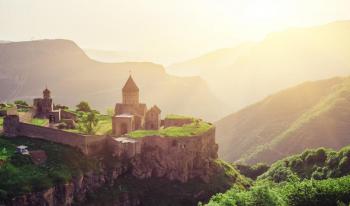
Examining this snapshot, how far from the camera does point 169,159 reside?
198 ft

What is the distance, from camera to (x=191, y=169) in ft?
208

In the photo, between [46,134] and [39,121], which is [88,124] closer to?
[39,121]

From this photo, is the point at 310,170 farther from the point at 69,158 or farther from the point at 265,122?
the point at 265,122

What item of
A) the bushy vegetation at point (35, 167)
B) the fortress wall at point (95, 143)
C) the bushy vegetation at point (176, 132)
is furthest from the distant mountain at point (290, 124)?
the bushy vegetation at point (35, 167)

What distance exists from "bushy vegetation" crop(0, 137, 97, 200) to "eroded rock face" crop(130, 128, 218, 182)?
7545mm

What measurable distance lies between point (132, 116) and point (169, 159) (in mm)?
8954

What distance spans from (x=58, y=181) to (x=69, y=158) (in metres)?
4.91

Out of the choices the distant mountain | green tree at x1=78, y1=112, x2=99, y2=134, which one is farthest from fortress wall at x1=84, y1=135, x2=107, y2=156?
the distant mountain

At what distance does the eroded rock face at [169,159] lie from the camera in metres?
59.0

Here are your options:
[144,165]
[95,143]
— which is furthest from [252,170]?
[95,143]

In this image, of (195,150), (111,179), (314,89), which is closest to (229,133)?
(314,89)

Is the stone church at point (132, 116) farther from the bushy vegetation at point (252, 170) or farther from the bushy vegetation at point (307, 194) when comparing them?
the bushy vegetation at point (252, 170)

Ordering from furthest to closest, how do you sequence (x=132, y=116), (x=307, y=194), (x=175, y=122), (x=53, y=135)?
(x=175, y=122) → (x=132, y=116) → (x=53, y=135) → (x=307, y=194)

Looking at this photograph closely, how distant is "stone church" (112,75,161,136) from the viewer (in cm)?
6438
